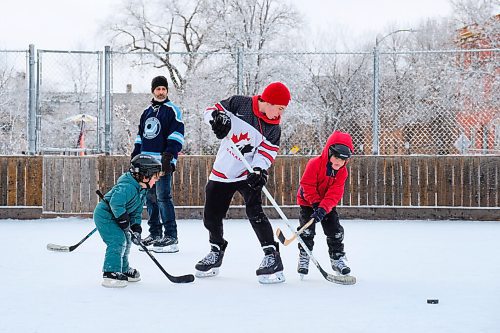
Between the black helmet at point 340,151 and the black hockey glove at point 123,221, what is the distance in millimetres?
1440

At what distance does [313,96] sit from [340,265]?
10.4 meters

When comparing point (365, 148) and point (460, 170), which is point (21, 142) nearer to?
point (365, 148)

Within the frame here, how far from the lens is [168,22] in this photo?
Answer: 97.9ft

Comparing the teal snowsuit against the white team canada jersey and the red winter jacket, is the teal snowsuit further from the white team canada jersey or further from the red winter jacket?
the red winter jacket

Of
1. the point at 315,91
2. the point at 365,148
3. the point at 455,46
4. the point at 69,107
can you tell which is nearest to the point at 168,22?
the point at 455,46

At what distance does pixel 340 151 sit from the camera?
16.2ft

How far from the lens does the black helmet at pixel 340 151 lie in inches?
194

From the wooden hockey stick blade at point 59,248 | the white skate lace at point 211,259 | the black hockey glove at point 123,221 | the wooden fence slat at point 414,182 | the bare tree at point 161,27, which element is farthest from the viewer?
the bare tree at point 161,27

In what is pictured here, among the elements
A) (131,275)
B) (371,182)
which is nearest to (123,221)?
(131,275)

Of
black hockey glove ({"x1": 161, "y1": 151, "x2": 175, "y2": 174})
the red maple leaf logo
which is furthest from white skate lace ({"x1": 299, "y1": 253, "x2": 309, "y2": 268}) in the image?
black hockey glove ({"x1": 161, "y1": 151, "x2": 175, "y2": 174})

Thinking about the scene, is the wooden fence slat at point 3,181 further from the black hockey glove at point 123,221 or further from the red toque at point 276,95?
the red toque at point 276,95

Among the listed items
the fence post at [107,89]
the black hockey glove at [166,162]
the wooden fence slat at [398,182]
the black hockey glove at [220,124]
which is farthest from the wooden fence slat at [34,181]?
the black hockey glove at [220,124]

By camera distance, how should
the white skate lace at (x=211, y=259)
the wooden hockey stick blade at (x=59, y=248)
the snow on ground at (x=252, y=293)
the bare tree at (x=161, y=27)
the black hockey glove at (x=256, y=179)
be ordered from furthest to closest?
the bare tree at (x=161, y=27), the wooden hockey stick blade at (x=59, y=248), the white skate lace at (x=211, y=259), the black hockey glove at (x=256, y=179), the snow on ground at (x=252, y=293)

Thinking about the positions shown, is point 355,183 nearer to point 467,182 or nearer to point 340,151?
point 467,182
